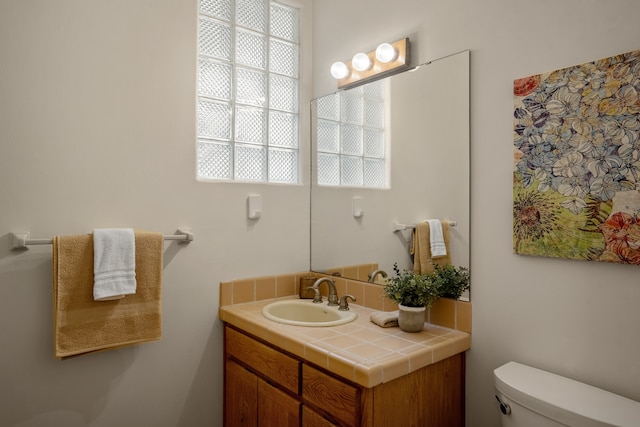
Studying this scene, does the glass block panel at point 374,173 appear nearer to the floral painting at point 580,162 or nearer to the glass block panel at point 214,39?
the floral painting at point 580,162

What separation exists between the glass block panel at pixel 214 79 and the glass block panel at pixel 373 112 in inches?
27.1

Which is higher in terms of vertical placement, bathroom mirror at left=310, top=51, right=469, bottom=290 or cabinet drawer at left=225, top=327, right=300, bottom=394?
bathroom mirror at left=310, top=51, right=469, bottom=290

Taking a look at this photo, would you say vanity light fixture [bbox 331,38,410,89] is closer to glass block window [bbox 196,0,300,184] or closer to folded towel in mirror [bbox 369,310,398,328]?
glass block window [bbox 196,0,300,184]

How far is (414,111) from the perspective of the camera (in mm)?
1789

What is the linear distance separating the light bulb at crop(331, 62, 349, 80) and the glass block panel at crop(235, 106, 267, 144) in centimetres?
43

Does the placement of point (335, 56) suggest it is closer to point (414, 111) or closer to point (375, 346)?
point (414, 111)

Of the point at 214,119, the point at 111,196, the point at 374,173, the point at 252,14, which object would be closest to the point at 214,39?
the point at 252,14

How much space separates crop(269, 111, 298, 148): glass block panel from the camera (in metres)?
2.21

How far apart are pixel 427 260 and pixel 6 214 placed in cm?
164

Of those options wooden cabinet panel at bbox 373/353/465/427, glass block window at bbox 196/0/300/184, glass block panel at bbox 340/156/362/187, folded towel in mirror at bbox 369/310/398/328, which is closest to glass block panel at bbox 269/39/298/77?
glass block window at bbox 196/0/300/184

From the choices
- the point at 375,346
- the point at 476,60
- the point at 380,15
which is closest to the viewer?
the point at 375,346

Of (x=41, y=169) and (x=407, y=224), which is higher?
(x=41, y=169)

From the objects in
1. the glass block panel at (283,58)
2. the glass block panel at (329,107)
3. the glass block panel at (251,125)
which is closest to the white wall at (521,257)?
the glass block panel at (329,107)

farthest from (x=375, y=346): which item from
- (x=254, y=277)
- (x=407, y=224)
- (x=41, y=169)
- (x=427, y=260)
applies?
(x=41, y=169)
